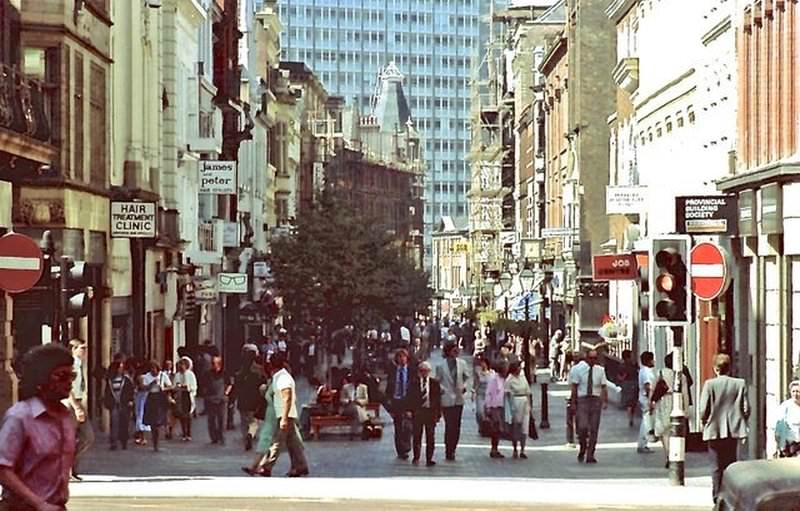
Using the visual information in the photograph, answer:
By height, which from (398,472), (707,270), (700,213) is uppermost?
(700,213)

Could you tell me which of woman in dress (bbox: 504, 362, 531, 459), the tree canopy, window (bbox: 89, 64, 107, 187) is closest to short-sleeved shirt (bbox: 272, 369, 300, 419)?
woman in dress (bbox: 504, 362, 531, 459)

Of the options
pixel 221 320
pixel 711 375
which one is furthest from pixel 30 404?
pixel 221 320

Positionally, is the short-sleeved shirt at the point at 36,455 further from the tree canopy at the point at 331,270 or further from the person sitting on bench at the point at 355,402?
the tree canopy at the point at 331,270

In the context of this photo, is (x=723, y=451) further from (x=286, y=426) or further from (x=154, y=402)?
(x=154, y=402)

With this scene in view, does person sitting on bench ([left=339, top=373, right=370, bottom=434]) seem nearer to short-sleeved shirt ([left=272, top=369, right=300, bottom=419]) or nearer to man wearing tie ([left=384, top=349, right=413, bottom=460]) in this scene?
man wearing tie ([left=384, top=349, right=413, bottom=460])

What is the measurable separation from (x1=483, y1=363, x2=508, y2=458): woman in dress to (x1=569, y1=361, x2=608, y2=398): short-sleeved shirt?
1.76 meters

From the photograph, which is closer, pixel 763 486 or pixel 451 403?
pixel 763 486

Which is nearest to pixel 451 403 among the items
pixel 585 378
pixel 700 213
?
pixel 585 378

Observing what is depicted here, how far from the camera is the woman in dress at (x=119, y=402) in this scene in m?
35.7

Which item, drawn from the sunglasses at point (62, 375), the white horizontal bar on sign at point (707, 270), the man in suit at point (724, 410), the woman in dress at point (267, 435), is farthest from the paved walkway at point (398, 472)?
the sunglasses at point (62, 375)

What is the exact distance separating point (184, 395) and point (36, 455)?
27698 mm

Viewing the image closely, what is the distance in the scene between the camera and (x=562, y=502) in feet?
78.4

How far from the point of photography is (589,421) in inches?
1289

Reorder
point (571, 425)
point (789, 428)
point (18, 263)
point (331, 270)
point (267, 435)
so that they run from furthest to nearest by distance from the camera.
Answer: point (331, 270), point (571, 425), point (267, 435), point (789, 428), point (18, 263)
